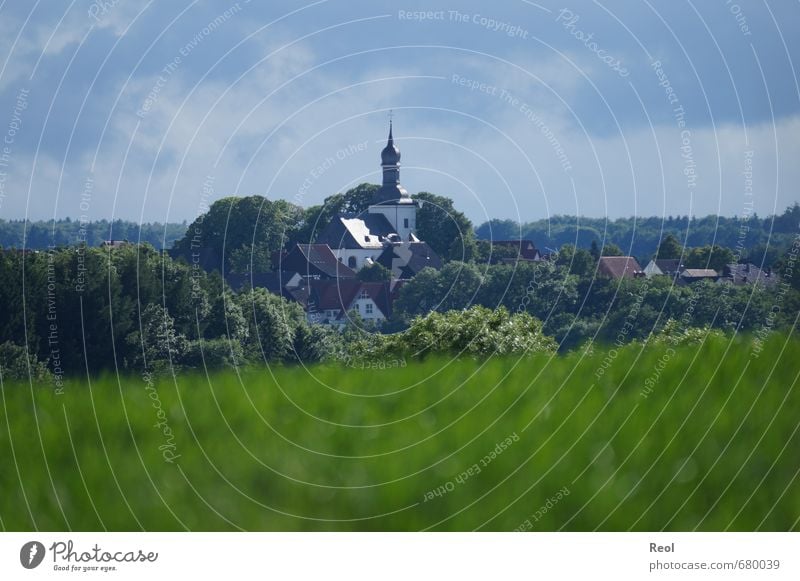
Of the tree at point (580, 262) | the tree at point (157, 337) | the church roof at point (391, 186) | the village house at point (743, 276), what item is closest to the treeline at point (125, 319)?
the tree at point (157, 337)

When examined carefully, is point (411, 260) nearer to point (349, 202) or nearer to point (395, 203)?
point (395, 203)

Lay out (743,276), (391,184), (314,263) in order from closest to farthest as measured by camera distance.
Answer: (743,276) < (314,263) < (391,184)

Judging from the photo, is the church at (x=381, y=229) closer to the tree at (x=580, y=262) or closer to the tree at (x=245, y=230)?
the tree at (x=245, y=230)

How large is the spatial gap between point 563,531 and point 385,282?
259 ft

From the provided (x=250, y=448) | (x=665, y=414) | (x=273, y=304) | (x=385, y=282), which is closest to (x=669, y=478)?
(x=665, y=414)

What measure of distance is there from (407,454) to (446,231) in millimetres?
99092

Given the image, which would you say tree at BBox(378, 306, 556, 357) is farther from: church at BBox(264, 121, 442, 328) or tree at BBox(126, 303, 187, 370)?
church at BBox(264, 121, 442, 328)

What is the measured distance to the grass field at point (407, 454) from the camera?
6.09 meters

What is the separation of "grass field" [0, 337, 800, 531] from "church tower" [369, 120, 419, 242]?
4284 inches

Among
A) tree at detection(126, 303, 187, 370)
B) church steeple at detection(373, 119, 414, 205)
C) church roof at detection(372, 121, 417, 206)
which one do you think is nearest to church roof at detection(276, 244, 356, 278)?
church roof at detection(372, 121, 417, 206)

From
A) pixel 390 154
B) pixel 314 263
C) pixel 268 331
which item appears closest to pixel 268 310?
pixel 268 331
